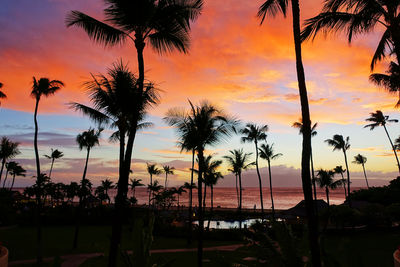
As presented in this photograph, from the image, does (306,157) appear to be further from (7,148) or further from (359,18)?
(7,148)

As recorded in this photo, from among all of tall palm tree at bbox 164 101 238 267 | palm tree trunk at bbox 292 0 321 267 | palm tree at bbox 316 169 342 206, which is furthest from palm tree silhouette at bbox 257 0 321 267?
palm tree at bbox 316 169 342 206

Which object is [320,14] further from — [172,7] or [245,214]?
[245,214]

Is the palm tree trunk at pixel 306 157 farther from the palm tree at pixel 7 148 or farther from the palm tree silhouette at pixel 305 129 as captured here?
the palm tree at pixel 7 148

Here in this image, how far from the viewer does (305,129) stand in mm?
6938

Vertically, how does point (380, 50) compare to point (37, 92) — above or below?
below

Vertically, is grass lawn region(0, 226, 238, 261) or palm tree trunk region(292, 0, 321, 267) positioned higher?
palm tree trunk region(292, 0, 321, 267)

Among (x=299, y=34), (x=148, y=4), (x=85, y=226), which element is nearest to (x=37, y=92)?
(x=148, y=4)

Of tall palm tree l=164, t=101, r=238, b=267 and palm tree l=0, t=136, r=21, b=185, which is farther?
palm tree l=0, t=136, r=21, b=185

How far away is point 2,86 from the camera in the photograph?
82.9ft

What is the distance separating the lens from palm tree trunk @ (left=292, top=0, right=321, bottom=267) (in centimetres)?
537

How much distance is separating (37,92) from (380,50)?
20.1 metres

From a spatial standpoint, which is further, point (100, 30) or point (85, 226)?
point (85, 226)

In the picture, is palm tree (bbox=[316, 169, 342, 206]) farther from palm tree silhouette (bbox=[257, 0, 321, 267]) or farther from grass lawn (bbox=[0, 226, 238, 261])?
palm tree silhouette (bbox=[257, 0, 321, 267])

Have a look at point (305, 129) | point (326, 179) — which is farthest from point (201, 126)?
point (326, 179)
